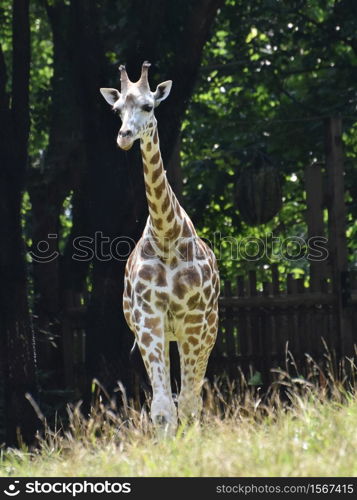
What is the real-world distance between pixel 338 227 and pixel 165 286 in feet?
14.8

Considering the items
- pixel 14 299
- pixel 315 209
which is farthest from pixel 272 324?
pixel 14 299

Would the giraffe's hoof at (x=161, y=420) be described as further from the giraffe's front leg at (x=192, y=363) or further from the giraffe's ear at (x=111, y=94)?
the giraffe's ear at (x=111, y=94)

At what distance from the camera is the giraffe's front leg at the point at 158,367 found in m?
7.37

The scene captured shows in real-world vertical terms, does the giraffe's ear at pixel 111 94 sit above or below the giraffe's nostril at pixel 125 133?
above

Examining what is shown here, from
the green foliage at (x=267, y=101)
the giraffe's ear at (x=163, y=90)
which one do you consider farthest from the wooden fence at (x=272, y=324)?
the giraffe's ear at (x=163, y=90)

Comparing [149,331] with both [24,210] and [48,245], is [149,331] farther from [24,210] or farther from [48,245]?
[24,210]

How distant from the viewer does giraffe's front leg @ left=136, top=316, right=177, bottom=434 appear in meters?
7.37

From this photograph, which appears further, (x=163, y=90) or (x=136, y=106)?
(x=163, y=90)

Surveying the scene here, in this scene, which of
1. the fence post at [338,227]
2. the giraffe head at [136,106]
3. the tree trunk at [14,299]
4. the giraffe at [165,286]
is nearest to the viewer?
the giraffe head at [136,106]

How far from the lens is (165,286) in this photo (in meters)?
7.81

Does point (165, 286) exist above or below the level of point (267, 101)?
below

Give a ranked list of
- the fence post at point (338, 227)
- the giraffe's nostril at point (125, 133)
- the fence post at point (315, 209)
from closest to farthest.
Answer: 1. the giraffe's nostril at point (125, 133)
2. the fence post at point (338, 227)
3. the fence post at point (315, 209)

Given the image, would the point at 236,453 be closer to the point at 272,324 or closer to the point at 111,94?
the point at 111,94

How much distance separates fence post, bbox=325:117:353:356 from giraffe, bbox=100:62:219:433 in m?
3.89
